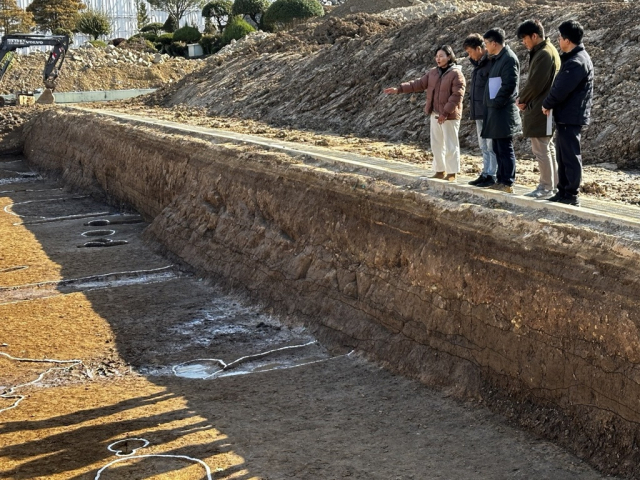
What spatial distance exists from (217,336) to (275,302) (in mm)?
925

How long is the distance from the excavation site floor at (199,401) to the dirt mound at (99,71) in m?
27.3

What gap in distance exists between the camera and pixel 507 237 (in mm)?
7859

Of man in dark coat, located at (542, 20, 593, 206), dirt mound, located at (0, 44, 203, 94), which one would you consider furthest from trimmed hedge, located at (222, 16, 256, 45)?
man in dark coat, located at (542, 20, 593, 206)

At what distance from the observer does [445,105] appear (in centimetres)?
971

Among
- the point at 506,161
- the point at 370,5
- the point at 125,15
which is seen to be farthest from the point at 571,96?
the point at 125,15

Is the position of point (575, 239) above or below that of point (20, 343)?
above

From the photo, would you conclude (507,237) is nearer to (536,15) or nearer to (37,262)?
(37,262)

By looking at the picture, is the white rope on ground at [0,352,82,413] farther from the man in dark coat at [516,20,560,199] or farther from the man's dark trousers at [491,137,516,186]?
the man in dark coat at [516,20,560,199]

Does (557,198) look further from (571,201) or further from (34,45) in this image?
(34,45)

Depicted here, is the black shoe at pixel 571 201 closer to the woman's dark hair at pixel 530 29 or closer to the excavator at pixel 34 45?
the woman's dark hair at pixel 530 29

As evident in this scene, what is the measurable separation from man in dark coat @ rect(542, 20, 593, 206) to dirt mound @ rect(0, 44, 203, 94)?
33709 millimetres

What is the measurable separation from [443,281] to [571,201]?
1.41 meters

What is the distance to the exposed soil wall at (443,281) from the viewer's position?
669 cm

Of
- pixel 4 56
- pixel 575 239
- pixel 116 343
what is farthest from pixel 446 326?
pixel 4 56
